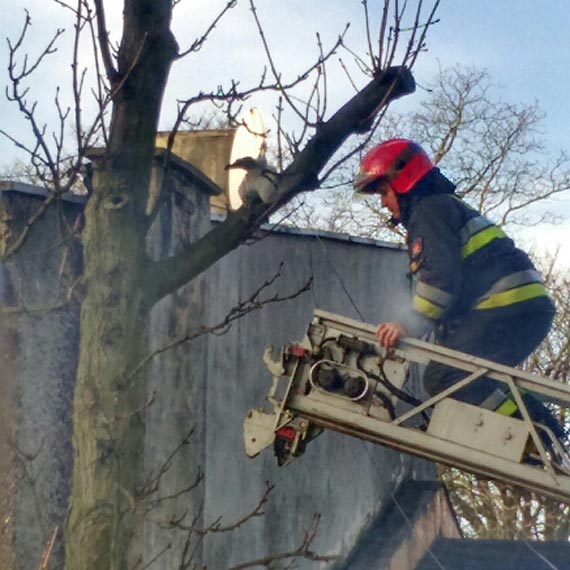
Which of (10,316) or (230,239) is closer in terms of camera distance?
(230,239)

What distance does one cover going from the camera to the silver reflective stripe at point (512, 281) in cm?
547

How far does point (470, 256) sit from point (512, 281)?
230 mm

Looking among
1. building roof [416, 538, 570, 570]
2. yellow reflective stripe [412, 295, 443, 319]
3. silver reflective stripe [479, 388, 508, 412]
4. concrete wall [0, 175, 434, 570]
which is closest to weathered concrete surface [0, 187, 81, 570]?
concrete wall [0, 175, 434, 570]

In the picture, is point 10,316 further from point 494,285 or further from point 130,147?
point 494,285

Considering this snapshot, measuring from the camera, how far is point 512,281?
549 cm

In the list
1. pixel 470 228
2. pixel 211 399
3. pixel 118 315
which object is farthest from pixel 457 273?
pixel 211 399

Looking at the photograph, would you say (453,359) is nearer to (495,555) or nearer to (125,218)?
(125,218)

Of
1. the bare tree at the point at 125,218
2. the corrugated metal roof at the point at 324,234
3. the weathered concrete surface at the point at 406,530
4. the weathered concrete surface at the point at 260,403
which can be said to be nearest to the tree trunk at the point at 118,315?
the bare tree at the point at 125,218

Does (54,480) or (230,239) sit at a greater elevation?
(230,239)

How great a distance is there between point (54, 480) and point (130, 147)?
2.28 m

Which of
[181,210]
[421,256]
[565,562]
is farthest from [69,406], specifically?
[565,562]

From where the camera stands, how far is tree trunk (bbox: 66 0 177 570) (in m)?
4.39

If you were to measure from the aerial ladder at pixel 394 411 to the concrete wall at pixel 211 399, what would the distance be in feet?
2.12

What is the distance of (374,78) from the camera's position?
4.71m
